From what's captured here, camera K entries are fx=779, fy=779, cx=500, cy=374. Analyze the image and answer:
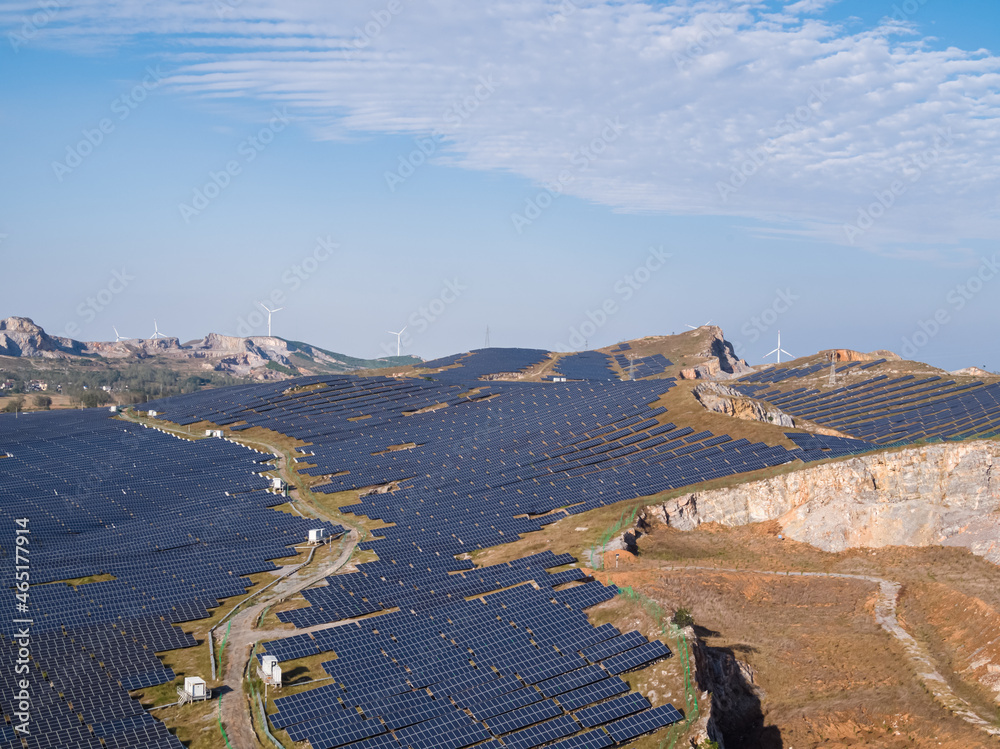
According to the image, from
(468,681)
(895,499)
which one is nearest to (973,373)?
(895,499)

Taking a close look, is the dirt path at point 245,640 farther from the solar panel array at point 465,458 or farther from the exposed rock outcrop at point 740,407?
the exposed rock outcrop at point 740,407

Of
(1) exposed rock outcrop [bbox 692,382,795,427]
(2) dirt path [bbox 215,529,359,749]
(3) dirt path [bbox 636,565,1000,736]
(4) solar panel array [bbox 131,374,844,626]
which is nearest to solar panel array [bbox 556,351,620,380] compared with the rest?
(4) solar panel array [bbox 131,374,844,626]

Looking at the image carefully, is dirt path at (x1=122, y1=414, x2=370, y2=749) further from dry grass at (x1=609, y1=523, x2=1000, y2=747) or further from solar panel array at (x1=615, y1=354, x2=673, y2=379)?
solar panel array at (x1=615, y1=354, x2=673, y2=379)

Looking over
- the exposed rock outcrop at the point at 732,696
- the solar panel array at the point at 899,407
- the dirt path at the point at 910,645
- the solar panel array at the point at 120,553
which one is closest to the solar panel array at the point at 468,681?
the exposed rock outcrop at the point at 732,696

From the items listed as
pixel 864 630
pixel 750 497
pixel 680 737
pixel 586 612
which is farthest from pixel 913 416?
pixel 680 737

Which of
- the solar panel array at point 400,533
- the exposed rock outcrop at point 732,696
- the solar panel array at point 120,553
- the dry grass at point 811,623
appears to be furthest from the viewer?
the exposed rock outcrop at point 732,696

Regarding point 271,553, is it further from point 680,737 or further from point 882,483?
point 882,483

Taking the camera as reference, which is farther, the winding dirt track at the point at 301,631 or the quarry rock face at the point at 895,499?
the quarry rock face at the point at 895,499
